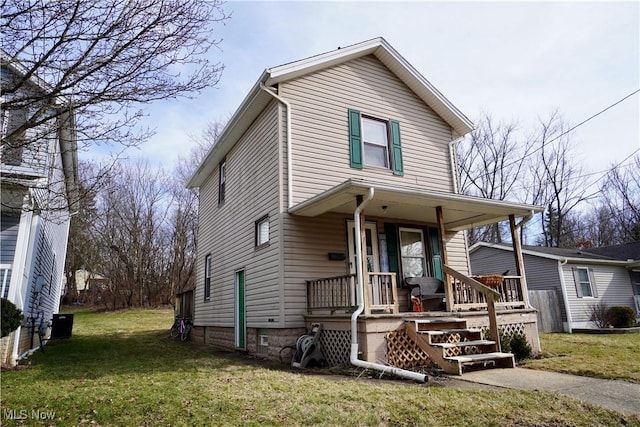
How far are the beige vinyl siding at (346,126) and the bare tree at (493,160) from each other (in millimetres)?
17330

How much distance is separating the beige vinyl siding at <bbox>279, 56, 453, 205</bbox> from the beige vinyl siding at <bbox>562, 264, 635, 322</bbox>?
999 cm

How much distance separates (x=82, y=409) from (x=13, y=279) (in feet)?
16.0

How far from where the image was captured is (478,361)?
6723 millimetres

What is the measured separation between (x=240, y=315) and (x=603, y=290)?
1678cm

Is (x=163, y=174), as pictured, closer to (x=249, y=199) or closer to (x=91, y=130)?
(x=249, y=199)

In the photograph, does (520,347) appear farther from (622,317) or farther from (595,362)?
(622,317)

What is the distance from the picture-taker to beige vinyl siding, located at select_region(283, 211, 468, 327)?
A: 335 inches

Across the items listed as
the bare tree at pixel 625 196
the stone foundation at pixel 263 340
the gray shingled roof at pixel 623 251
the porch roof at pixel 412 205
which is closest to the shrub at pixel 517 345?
the porch roof at pixel 412 205

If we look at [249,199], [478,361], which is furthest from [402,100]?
[478,361]

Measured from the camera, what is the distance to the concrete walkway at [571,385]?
15.5 feet

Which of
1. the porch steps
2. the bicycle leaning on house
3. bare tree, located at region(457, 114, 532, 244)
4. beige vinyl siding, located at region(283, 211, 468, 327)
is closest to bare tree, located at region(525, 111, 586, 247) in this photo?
bare tree, located at region(457, 114, 532, 244)

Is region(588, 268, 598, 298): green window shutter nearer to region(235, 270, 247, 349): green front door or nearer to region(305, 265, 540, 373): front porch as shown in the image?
region(305, 265, 540, 373): front porch

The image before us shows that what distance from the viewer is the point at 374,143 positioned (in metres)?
10.7

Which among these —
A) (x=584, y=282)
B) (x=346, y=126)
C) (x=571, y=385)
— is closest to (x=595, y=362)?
(x=571, y=385)
